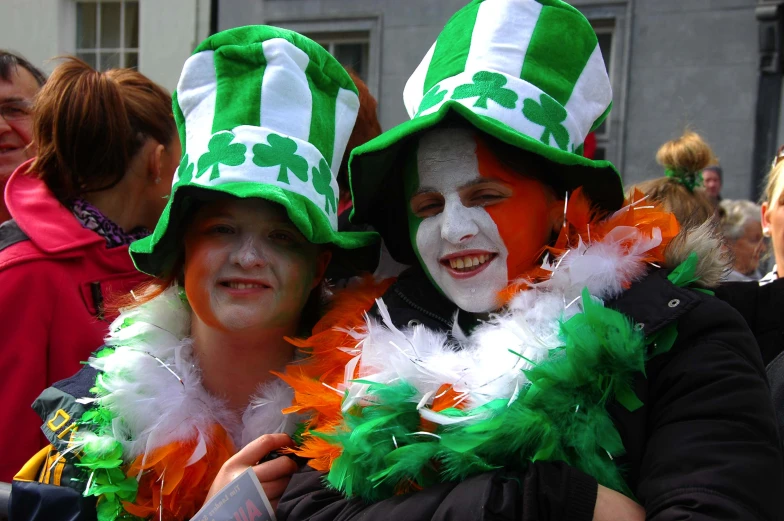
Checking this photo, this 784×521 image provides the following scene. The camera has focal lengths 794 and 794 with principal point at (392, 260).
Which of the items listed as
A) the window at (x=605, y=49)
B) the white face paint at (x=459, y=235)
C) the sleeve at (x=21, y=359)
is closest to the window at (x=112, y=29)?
the window at (x=605, y=49)

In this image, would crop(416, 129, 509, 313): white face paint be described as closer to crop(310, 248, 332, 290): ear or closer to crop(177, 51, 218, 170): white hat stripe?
crop(310, 248, 332, 290): ear

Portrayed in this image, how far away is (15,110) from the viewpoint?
3082 mm

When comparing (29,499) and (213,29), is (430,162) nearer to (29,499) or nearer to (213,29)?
(29,499)

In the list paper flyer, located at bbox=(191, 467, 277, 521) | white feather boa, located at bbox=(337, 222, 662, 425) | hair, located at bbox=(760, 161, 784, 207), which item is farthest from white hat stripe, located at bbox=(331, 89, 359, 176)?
hair, located at bbox=(760, 161, 784, 207)

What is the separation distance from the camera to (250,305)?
194cm

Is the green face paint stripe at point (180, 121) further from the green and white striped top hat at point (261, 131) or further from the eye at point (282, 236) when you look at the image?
the eye at point (282, 236)

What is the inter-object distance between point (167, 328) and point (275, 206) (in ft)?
1.67

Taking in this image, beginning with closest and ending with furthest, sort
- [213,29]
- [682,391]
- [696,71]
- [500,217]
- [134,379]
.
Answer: [682,391] → [500,217] → [134,379] → [696,71] → [213,29]

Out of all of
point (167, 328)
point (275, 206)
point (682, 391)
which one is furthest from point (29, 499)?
point (682, 391)

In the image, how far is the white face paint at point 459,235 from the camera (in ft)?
5.74

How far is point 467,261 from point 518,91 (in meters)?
0.40

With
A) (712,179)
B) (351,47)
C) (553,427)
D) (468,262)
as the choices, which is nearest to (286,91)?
(468,262)

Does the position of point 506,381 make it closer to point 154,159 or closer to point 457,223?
point 457,223

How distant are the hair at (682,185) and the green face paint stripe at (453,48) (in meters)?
1.49
